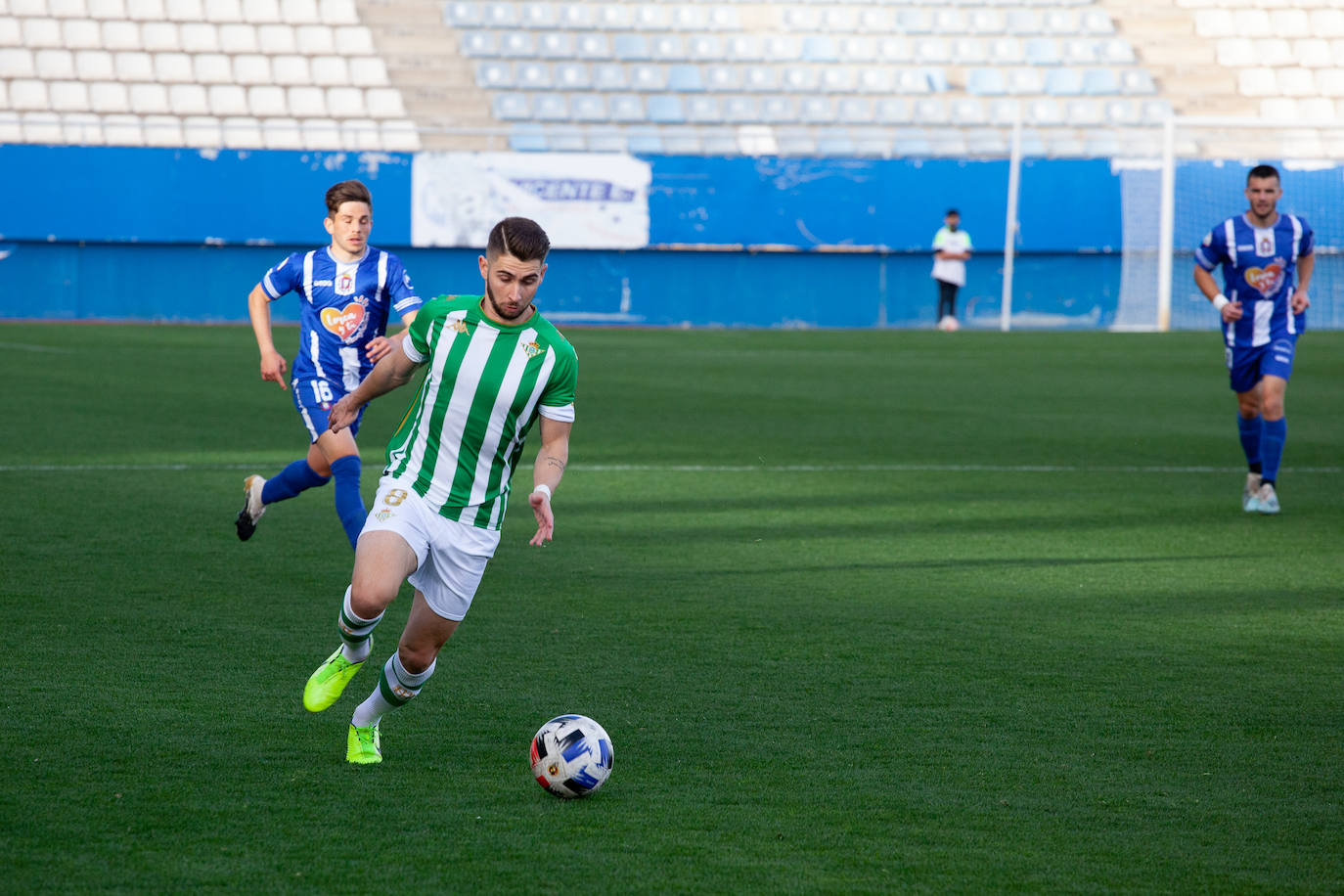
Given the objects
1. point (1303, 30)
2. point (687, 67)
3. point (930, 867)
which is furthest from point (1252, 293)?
point (1303, 30)

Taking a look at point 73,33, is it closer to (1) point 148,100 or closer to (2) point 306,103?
(1) point 148,100

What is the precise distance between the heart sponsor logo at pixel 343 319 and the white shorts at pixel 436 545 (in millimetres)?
2699

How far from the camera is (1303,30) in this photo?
102 ft

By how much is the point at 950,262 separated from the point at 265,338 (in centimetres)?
2100

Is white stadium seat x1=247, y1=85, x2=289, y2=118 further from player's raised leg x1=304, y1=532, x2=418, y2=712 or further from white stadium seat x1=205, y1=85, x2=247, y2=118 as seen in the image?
player's raised leg x1=304, y1=532, x2=418, y2=712

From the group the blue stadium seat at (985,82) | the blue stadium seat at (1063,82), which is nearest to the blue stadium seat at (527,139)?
the blue stadium seat at (985,82)

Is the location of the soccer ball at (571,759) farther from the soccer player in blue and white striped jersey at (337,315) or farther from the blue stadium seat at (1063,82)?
the blue stadium seat at (1063,82)

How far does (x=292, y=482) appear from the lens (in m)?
7.07

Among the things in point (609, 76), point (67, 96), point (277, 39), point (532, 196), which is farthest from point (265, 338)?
point (609, 76)

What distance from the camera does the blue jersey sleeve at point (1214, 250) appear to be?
922 centimetres

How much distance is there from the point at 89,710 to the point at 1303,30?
31.1m

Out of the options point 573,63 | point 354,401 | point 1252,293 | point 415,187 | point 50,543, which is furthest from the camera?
point 573,63

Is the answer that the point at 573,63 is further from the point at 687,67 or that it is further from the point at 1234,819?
the point at 1234,819

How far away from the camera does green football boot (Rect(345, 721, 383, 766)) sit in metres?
4.17
